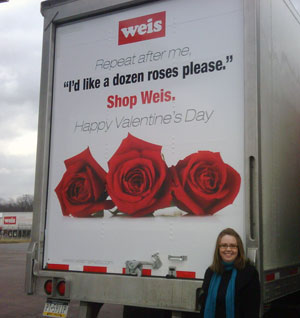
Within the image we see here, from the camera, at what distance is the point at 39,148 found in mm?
4316

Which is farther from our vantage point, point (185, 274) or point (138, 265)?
point (138, 265)

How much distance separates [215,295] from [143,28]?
2299 mm

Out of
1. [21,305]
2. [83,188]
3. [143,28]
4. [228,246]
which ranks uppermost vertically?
[143,28]

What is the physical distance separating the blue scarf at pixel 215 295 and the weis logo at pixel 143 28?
2.02 meters

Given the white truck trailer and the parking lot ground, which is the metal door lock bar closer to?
the white truck trailer

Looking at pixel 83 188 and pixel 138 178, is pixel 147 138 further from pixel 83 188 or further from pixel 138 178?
pixel 83 188

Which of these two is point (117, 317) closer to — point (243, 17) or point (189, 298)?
point (189, 298)

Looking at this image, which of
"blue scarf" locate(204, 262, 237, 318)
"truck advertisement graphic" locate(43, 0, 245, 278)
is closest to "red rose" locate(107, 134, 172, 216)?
"truck advertisement graphic" locate(43, 0, 245, 278)

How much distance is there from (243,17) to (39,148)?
2111 mm

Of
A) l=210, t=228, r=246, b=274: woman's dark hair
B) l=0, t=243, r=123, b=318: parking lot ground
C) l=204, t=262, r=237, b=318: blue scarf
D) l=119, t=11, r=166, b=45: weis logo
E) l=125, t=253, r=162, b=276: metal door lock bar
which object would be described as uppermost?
l=119, t=11, r=166, b=45: weis logo

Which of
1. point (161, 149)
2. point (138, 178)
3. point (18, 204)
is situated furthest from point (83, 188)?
point (18, 204)

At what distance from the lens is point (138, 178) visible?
3.81m

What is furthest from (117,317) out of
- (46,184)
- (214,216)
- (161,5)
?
(161,5)

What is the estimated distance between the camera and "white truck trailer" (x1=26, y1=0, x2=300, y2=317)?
3.47 metres
